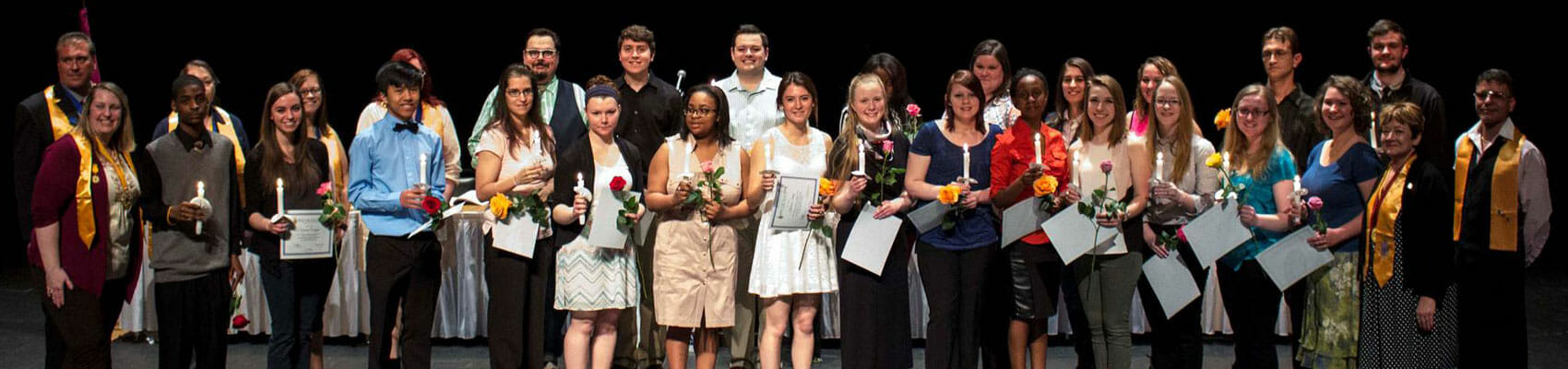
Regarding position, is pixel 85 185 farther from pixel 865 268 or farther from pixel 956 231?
pixel 956 231

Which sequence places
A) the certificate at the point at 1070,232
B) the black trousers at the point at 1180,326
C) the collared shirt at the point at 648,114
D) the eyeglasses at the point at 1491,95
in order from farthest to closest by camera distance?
the collared shirt at the point at 648,114 < the eyeglasses at the point at 1491,95 < the black trousers at the point at 1180,326 < the certificate at the point at 1070,232

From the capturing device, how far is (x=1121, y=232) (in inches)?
161

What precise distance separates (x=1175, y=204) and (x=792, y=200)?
1.26 metres

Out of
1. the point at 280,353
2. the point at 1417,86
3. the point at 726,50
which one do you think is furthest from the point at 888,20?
the point at 280,353

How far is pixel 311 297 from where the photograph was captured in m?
4.20

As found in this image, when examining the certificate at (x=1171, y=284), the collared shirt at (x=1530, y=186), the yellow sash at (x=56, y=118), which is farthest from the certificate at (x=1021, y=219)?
the yellow sash at (x=56, y=118)

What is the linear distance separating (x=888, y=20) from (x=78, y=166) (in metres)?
4.68

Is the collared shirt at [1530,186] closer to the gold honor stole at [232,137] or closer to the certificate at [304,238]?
the certificate at [304,238]

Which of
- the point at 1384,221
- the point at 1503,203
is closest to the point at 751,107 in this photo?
the point at 1384,221

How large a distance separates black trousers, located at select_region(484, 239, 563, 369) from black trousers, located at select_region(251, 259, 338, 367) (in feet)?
1.87

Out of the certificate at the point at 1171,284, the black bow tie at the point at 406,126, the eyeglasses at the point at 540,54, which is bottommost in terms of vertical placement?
the certificate at the point at 1171,284

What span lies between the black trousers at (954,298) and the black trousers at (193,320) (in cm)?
231

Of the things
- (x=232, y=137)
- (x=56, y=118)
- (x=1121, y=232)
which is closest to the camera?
(x=1121, y=232)

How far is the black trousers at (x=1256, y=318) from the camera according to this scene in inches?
161
